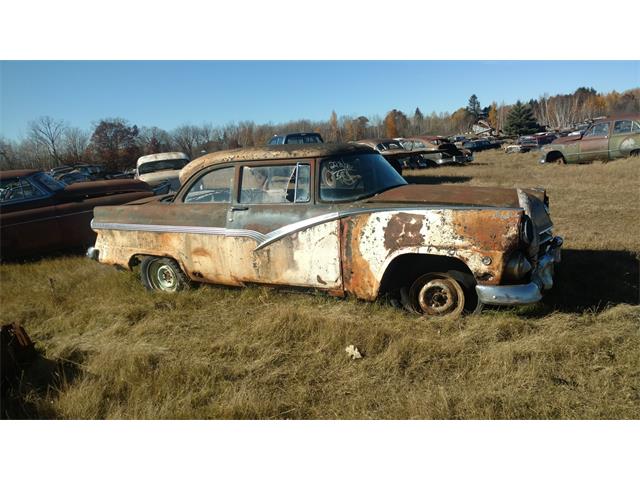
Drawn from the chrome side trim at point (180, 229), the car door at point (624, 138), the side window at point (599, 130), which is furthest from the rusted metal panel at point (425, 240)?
the side window at point (599, 130)

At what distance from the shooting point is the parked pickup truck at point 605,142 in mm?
13704

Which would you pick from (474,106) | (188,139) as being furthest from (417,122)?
(188,139)

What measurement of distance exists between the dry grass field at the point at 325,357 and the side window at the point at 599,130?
39.9ft

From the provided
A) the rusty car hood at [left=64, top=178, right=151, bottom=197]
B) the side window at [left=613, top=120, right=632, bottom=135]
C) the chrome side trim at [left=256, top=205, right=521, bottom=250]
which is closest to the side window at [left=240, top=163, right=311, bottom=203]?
the chrome side trim at [left=256, top=205, right=521, bottom=250]

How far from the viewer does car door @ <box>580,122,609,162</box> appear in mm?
14281

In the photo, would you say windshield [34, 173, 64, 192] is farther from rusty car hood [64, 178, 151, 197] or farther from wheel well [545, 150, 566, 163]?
wheel well [545, 150, 566, 163]

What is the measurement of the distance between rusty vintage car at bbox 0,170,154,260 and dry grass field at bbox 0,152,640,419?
101 inches

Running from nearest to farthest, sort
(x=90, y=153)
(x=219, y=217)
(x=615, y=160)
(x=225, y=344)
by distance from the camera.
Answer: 1. (x=225, y=344)
2. (x=219, y=217)
3. (x=615, y=160)
4. (x=90, y=153)

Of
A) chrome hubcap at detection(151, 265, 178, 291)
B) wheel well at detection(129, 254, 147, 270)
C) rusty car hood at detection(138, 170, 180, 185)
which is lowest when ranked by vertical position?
chrome hubcap at detection(151, 265, 178, 291)

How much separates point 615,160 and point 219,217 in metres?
14.7

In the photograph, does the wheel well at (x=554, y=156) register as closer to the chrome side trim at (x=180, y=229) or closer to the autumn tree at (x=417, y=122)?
the chrome side trim at (x=180, y=229)

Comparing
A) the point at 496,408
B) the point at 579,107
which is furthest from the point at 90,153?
the point at 579,107

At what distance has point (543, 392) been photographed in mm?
2635

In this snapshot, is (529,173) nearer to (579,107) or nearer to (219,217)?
(219,217)
